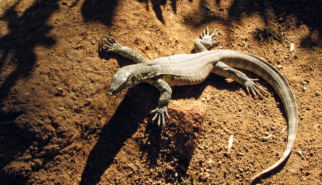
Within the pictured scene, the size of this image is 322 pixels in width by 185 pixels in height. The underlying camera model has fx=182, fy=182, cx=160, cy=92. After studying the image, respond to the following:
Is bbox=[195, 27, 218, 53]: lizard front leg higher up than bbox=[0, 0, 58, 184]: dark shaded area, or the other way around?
bbox=[195, 27, 218, 53]: lizard front leg

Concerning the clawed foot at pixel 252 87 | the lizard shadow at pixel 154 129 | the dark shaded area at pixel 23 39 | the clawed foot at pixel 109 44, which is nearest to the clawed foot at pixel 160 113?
the lizard shadow at pixel 154 129

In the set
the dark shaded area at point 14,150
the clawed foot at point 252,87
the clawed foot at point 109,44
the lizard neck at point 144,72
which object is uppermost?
the clawed foot at point 109,44

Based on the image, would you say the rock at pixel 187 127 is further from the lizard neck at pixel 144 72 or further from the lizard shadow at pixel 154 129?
the lizard neck at pixel 144 72

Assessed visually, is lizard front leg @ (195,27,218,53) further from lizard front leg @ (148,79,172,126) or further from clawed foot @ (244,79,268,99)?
lizard front leg @ (148,79,172,126)

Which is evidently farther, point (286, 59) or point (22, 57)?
point (286, 59)

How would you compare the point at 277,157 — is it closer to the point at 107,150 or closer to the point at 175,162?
the point at 175,162

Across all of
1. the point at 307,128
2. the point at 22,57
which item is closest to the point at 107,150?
the point at 22,57

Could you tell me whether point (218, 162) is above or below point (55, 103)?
below

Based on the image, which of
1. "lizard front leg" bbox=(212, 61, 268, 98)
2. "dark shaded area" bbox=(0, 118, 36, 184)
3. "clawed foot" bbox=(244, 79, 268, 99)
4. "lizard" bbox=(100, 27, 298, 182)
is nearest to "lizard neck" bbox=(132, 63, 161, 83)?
"lizard" bbox=(100, 27, 298, 182)
